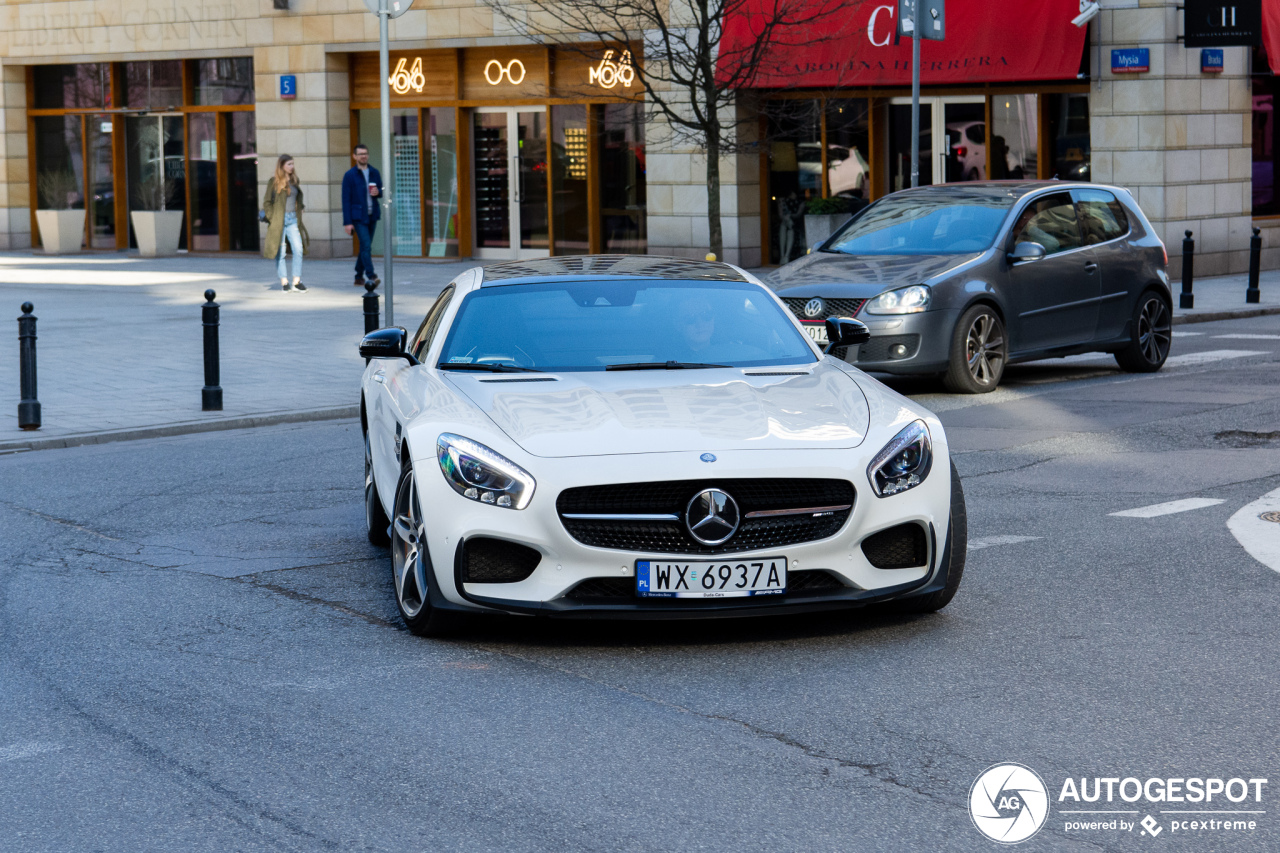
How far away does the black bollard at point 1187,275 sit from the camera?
20578mm

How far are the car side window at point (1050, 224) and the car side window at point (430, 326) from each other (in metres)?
7.23

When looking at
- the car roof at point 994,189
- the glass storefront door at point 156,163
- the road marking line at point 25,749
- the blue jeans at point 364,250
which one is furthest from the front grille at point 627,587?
the glass storefront door at point 156,163

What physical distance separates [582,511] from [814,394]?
123 cm

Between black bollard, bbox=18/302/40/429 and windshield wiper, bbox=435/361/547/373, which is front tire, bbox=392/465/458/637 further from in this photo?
black bollard, bbox=18/302/40/429

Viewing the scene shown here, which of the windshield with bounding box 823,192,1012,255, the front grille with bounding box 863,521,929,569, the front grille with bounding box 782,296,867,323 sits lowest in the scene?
the front grille with bounding box 863,521,929,569

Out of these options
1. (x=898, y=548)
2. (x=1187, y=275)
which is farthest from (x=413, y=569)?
(x=1187, y=275)

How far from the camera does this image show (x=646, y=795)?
4637mm

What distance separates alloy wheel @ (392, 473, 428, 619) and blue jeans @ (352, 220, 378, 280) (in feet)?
57.3

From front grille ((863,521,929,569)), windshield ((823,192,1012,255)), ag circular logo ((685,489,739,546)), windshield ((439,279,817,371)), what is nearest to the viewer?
ag circular logo ((685,489,739,546))

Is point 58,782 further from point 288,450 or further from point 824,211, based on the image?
point 824,211

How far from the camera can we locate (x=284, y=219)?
24531 millimetres

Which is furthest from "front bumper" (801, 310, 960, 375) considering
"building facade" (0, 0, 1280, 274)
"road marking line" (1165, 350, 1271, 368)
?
"building facade" (0, 0, 1280, 274)

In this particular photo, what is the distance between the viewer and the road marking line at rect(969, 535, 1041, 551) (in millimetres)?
8023

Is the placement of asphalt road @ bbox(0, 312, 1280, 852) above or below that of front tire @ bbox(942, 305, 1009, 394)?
below
